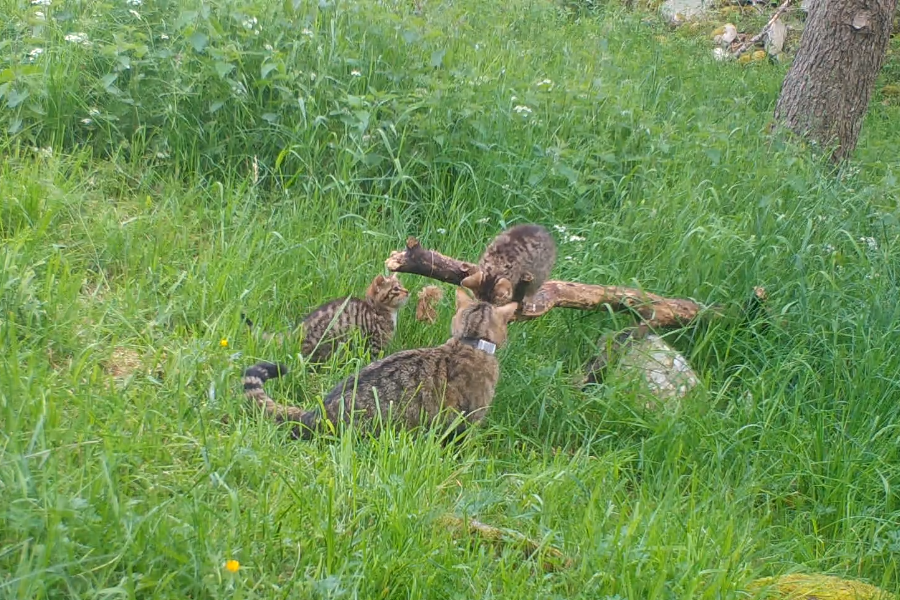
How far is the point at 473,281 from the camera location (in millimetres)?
5422

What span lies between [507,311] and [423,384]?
74 cm

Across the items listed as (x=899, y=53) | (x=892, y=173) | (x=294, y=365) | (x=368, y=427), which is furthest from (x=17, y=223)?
(x=899, y=53)

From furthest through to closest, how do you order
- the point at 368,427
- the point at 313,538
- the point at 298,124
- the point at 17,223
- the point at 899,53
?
the point at 899,53
the point at 298,124
the point at 17,223
the point at 368,427
the point at 313,538

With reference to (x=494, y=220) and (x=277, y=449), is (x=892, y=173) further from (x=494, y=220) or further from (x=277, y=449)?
(x=277, y=449)

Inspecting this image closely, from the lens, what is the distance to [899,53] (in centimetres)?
1291

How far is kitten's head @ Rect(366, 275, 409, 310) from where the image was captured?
17.9 feet

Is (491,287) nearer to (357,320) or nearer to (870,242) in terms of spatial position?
(357,320)

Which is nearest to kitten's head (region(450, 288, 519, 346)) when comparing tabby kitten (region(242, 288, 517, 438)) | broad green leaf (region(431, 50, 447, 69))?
tabby kitten (region(242, 288, 517, 438))

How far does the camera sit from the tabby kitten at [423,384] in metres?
4.41

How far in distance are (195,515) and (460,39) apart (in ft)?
20.2

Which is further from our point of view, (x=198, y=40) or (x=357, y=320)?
(x=198, y=40)

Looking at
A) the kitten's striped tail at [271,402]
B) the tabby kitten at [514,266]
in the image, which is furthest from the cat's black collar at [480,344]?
the kitten's striped tail at [271,402]

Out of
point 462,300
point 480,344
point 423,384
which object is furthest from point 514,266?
point 423,384

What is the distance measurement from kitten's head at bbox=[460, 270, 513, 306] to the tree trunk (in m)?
4.29
